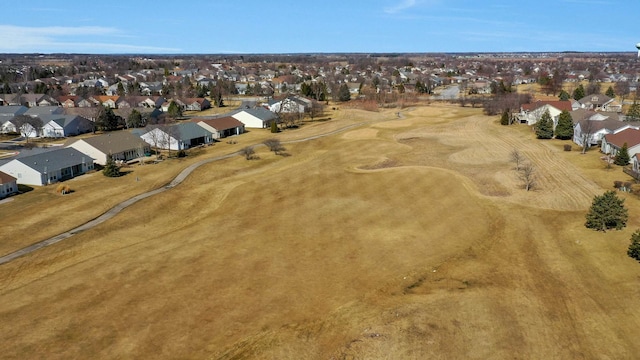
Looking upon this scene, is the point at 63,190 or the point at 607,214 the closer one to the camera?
the point at 607,214

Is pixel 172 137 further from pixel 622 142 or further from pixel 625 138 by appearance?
pixel 625 138

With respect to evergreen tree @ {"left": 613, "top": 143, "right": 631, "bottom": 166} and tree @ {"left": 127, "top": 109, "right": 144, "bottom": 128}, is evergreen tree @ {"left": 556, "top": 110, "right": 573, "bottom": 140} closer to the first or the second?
Result: evergreen tree @ {"left": 613, "top": 143, "right": 631, "bottom": 166}

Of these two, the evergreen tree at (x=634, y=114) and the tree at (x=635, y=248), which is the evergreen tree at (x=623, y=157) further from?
the tree at (x=635, y=248)

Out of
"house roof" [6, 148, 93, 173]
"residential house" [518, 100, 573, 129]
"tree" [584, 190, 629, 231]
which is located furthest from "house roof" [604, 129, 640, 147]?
"house roof" [6, 148, 93, 173]

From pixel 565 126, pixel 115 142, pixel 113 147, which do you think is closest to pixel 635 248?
pixel 565 126

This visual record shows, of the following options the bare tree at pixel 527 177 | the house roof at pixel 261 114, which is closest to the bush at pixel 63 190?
the bare tree at pixel 527 177

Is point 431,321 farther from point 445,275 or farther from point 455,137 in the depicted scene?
point 455,137
